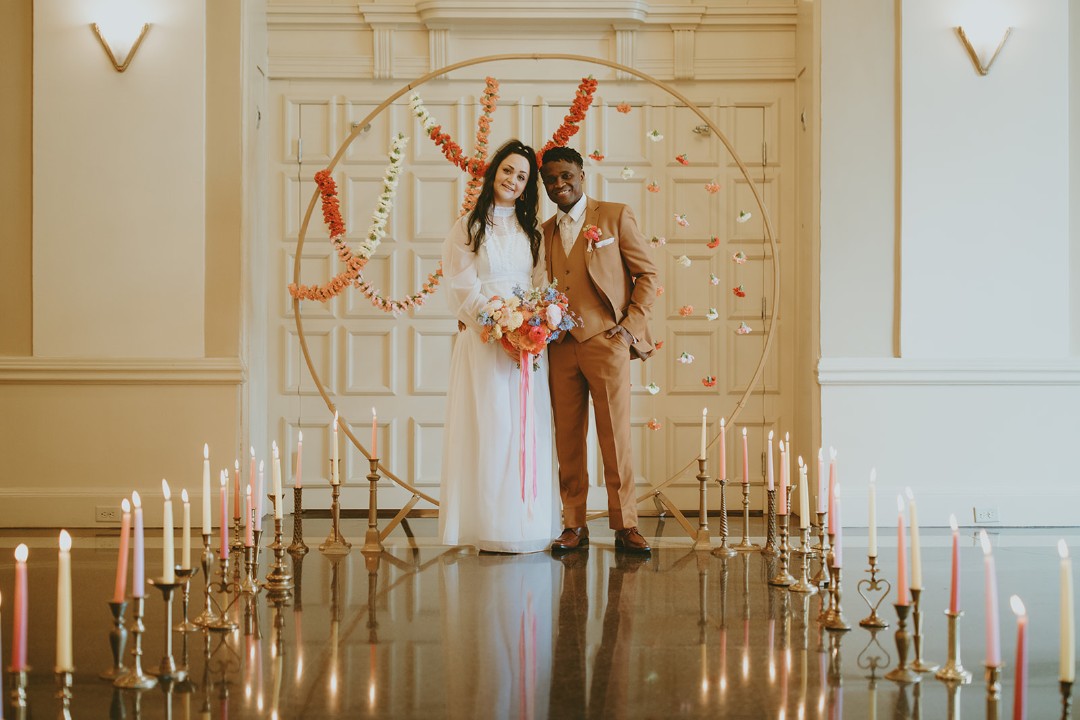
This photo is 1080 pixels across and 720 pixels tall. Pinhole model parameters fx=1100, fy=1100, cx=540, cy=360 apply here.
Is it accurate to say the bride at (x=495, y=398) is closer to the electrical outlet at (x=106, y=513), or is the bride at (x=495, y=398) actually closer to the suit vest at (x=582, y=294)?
the suit vest at (x=582, y=294)

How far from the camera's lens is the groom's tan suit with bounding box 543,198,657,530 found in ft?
17.4

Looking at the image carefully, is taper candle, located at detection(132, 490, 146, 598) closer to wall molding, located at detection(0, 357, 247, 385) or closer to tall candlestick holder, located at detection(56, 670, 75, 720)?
tall candlestick holder, located at detection(56, 670, 75, 720)

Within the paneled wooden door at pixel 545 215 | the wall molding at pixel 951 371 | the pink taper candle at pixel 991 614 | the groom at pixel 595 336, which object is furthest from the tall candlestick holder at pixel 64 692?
the wall molding at pixel 951 371

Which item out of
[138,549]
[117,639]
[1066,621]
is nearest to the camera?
[1066,621]

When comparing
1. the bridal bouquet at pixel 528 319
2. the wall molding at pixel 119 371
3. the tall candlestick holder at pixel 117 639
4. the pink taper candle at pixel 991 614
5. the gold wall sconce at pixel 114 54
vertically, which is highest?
the gold wall sconce at pixel 114 54

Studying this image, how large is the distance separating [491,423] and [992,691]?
298 centimetres

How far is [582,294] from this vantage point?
532 centimetres

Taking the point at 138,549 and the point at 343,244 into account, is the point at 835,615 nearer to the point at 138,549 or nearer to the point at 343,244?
the point at 138,549

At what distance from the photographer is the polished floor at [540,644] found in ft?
9.41

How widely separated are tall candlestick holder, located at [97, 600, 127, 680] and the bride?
2.37 meters

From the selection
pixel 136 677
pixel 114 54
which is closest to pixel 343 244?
pixel 114 54

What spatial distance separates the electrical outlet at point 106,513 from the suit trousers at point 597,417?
2695 millimetres

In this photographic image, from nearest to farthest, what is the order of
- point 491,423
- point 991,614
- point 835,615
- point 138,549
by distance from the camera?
point 991,614 < point 138,549 < point 835,615 < point 491,423

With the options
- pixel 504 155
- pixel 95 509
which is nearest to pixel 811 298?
pixel 504 155
